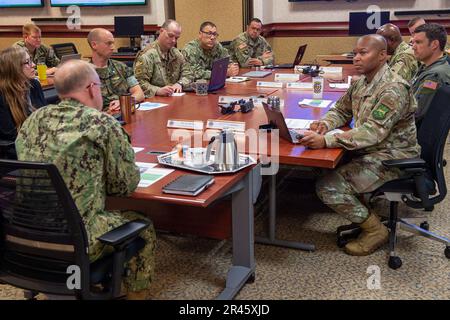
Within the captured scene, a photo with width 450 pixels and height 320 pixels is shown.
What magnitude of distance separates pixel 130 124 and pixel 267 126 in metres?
0.90

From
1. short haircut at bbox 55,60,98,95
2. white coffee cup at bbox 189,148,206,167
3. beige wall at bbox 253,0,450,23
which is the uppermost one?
beige wall at bbox 253,0,450,23

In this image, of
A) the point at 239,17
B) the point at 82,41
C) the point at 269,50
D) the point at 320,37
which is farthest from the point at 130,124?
the point at 82,41

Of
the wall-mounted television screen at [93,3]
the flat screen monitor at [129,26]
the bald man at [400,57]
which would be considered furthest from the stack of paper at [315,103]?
the wall-mounted television screen at [93,3]

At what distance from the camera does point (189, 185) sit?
199 centimetres

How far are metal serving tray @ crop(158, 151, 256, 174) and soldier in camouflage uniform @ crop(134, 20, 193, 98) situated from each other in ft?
5.95

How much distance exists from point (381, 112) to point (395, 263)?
31.7 inches

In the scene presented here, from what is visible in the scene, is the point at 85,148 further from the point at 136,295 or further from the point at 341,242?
the point at 341,242

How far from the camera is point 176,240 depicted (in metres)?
3.08

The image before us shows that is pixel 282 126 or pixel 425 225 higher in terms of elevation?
pixel 282 126

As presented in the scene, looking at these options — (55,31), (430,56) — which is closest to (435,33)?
(430,56)

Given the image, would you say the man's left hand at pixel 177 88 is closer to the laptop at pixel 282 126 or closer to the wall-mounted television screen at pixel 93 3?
the laptop at pixel 282 126

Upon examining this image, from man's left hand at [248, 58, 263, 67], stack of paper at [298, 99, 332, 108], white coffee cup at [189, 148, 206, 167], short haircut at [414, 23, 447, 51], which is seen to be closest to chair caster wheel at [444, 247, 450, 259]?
stack of paper at [298, 99, 332, 108]

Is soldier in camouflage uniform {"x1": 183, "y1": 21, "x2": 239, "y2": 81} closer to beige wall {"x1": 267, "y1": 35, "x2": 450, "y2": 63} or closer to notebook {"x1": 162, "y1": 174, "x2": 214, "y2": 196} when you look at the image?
beige wall {"x1": 267, "y1": 35, "x2": 450, "y2": 63}

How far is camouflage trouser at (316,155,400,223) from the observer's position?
8.89ft
